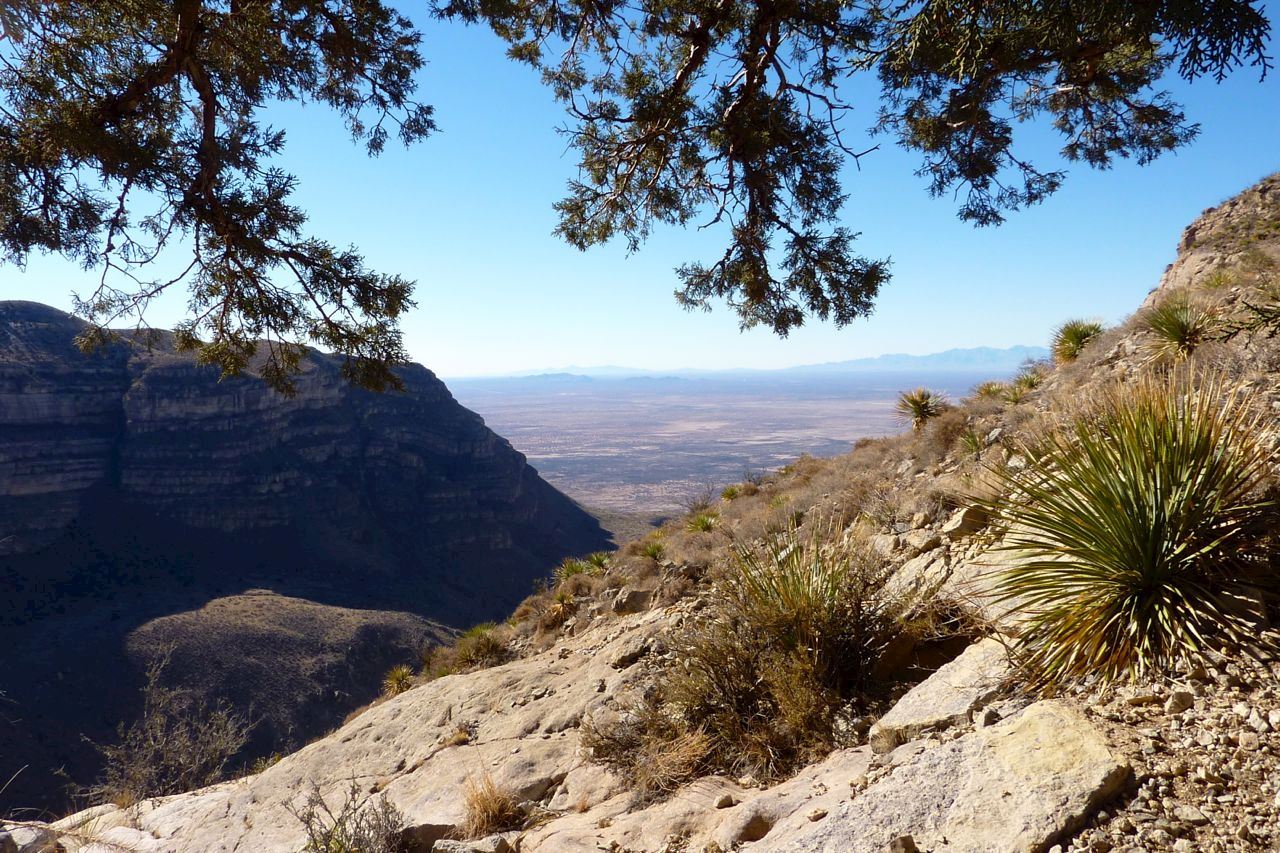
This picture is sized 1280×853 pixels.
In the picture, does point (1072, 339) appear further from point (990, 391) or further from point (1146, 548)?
point (1146, 548)

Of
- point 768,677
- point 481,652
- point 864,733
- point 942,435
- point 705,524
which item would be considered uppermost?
point 942,435

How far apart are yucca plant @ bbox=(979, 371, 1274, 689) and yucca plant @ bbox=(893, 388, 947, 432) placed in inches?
296

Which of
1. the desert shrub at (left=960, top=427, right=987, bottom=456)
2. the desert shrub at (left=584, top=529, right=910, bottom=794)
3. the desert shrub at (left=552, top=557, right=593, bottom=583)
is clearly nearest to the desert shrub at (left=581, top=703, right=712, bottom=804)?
the desert shrub at (left=584, top=529, right=910, bottom=794)

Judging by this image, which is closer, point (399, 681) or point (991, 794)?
point (991, 794)

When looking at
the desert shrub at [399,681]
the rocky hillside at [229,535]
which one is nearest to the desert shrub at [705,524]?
the desert shrub at [399,681]

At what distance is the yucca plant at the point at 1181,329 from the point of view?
6.45 meters

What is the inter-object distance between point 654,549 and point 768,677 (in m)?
7.58

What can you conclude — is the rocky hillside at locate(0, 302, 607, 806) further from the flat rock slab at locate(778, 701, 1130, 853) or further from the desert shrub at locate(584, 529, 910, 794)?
the flat rock slab at locate(778, 701, 1130, 853)

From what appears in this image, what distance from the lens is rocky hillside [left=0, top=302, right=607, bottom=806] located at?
3372 cm

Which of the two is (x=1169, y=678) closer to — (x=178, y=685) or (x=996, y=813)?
(x=996, y=813)

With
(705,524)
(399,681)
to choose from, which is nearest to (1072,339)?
(705,524)

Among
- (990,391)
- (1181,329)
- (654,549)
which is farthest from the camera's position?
(654,549)

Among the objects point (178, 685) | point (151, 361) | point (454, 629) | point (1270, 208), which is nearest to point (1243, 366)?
point (1270, 208)

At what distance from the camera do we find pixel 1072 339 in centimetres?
1048
